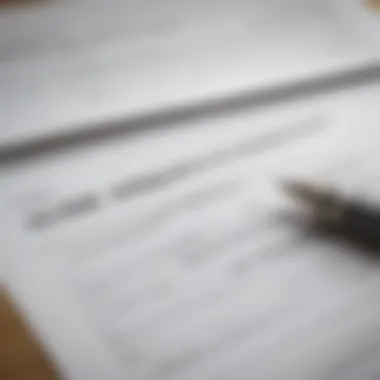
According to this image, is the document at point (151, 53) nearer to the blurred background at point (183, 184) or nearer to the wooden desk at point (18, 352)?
the blurred background at point (183, 184)

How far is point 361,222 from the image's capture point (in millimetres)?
425

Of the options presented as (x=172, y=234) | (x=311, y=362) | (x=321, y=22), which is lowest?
(x=311, y=362)

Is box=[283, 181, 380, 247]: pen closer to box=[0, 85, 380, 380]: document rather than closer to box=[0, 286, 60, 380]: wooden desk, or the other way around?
box=[0, 85, 380, 380]: document

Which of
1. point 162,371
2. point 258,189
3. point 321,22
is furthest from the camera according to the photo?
point 321,22

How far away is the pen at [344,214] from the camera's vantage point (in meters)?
0.42

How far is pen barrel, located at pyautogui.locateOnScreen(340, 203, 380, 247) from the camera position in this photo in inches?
16.6

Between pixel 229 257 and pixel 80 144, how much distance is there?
14cm

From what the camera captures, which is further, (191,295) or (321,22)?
(321,22)

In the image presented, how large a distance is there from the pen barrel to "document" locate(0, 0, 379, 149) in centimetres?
16

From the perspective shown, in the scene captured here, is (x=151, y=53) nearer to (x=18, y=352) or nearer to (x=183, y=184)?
(x=183, y=184)

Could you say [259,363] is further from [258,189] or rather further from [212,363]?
[258,189]

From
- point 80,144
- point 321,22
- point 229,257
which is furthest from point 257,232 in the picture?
point 321,22

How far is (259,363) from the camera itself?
0.35 metres

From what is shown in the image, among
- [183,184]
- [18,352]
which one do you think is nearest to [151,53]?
[183,184]
